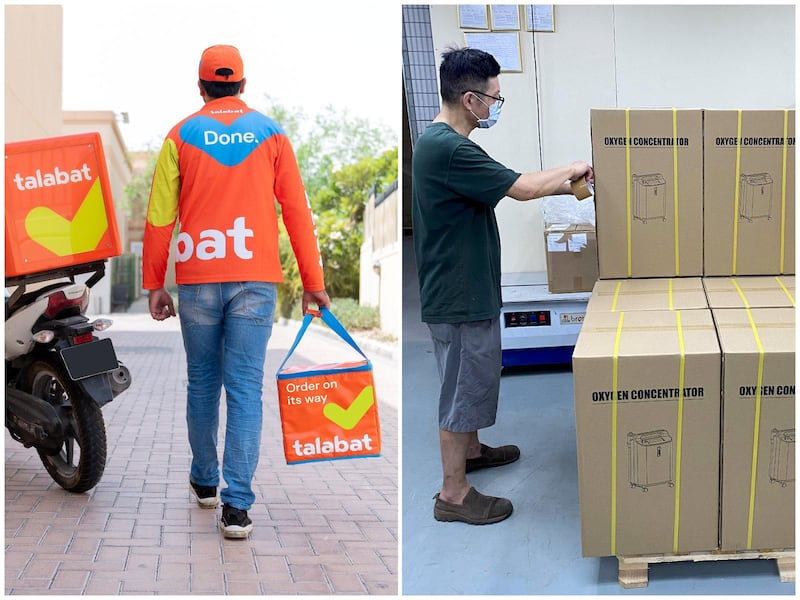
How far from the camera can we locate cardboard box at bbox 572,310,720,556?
2844mm

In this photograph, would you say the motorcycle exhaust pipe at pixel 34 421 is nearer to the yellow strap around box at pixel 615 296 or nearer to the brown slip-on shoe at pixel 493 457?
the brown slip-on shoe at pixel 493 457

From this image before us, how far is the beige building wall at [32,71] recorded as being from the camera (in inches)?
370

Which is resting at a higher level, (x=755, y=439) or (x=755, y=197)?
(x=755, y=197)

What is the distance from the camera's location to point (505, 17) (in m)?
6.04

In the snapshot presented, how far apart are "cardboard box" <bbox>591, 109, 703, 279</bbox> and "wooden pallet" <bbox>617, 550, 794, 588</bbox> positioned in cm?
118

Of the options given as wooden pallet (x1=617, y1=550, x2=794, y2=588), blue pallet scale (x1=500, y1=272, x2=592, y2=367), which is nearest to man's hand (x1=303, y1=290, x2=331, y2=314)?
wooden pallet (x1=617, y1=550, x2=794, y2=588)

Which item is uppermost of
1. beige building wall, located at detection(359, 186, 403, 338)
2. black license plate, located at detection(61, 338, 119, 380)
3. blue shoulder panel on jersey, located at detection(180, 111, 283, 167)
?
blue shoulder panel on jersey, located at detection(180, 111, 283, 167)

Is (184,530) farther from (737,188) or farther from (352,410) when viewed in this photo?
(737,188)

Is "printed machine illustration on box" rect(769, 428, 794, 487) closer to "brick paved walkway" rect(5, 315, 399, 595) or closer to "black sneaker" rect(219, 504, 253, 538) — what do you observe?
"brick paved walkway" rect(5, 315, 399, 595)

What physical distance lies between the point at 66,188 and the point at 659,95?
4.33m

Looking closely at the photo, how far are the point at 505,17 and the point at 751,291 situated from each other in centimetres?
335

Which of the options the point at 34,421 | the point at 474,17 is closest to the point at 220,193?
the point at 34,421

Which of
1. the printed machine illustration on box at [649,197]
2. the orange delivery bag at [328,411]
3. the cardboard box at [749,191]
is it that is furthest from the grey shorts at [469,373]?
the cardboard box at [749,191]

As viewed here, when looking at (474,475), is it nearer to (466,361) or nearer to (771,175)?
(466,361)
